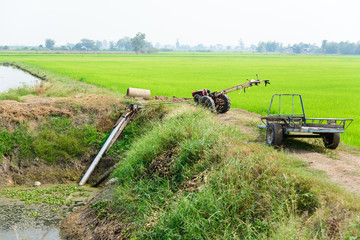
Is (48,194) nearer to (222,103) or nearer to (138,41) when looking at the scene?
(222,103)

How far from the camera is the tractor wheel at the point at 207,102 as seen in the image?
11927 mm

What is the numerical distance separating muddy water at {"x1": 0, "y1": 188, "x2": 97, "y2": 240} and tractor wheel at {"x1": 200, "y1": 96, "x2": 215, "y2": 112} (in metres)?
4.46

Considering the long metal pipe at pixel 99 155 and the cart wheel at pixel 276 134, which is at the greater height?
the cart wheel at pixel 276 134

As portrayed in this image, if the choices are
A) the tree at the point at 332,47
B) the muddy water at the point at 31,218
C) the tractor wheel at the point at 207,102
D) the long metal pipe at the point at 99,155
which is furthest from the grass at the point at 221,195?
the tree at the point at 332,47

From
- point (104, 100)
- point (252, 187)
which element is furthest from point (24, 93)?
point (252, 187)

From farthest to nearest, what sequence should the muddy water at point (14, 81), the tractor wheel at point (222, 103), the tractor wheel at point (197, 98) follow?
the muddy water at point (14, 81)
the tractor wheel at point (197, 98)
the tractor wheel at point (222, 103)

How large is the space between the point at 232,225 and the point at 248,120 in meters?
6.09

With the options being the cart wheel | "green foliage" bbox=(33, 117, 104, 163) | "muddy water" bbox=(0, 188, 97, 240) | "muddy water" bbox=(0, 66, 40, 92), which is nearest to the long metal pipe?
"green foliage" bbox=(33, 117, 104, 163)

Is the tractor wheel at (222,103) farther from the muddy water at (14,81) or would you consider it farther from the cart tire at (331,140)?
the muddy water at (14,81)

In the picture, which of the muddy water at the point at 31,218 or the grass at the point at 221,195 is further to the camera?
the muddy water at the point at 31,218

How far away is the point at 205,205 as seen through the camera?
5832 mm

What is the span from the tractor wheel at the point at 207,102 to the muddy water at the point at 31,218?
4.46m

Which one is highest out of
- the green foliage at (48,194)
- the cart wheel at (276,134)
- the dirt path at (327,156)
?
→ the cart wheel at (276,134)

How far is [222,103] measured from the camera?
12.6 meters
